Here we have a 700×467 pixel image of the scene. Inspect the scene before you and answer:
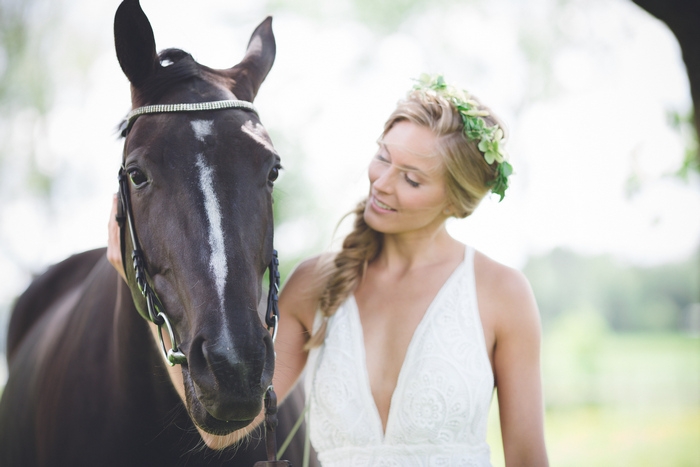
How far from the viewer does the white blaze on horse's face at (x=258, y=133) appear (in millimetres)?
2229

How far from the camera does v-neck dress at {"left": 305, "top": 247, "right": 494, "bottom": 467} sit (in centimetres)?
278

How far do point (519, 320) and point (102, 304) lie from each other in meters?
2.02

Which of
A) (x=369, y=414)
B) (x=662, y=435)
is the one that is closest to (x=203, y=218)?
(x=369, y=414)

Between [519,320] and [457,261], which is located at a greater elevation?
[457,261]

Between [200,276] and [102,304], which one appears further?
[102,304]

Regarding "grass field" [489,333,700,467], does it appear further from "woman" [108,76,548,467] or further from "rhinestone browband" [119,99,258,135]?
"rhinestone browband" [119,99,258,135]

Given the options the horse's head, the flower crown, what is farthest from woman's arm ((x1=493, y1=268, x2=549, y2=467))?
the horse's head

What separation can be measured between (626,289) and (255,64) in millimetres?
52134

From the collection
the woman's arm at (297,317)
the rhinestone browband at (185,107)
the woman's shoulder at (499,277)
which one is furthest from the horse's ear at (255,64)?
the woman's shoulder at (499,277)

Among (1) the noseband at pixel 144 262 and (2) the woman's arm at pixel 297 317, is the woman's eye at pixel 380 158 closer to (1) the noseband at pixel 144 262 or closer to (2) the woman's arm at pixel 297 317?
(2) the woman's arm at pixel 297 317

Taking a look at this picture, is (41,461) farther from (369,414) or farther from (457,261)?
(457,261)

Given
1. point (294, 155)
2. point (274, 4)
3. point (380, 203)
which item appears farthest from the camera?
point (274, 4)

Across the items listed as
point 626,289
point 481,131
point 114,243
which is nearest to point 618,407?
point 481,131

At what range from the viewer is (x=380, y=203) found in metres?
2.97
